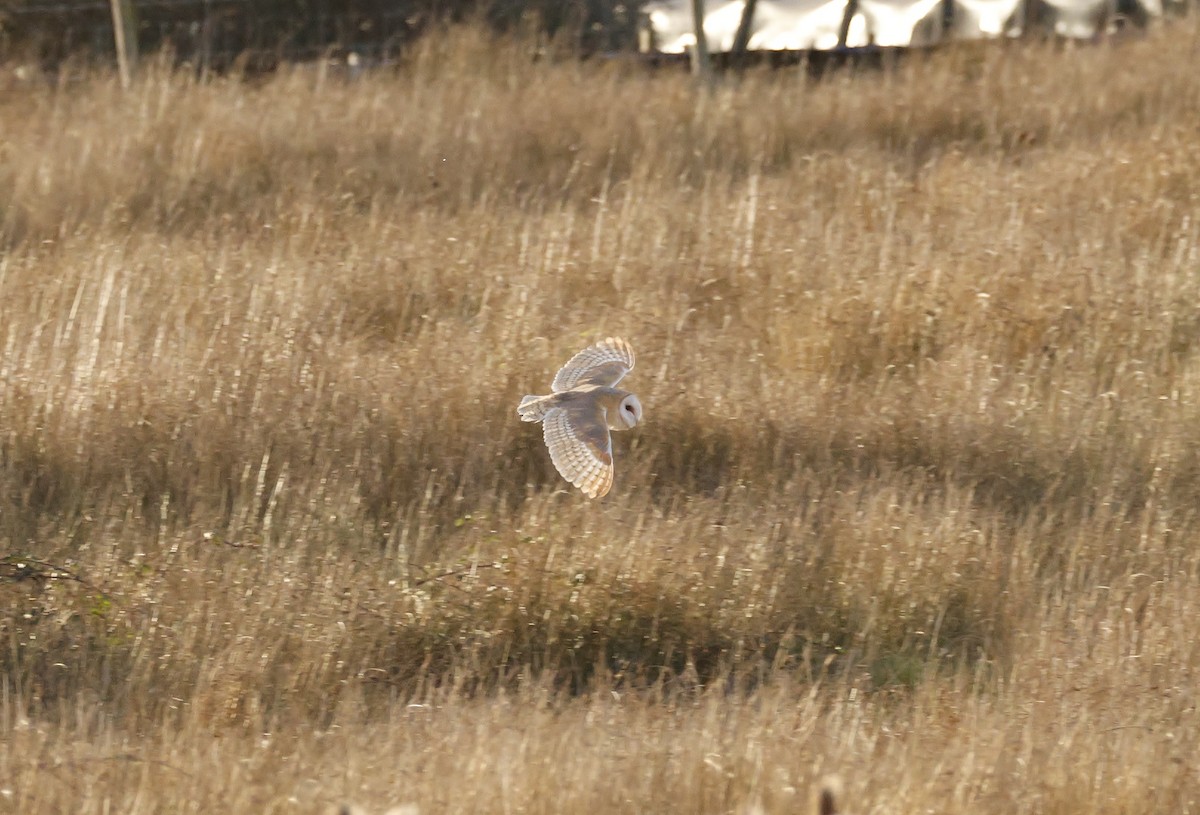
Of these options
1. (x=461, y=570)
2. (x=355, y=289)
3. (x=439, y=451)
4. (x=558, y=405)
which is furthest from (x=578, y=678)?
(x=355, y=289)

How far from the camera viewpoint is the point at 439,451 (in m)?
5.20

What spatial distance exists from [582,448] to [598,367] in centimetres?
73

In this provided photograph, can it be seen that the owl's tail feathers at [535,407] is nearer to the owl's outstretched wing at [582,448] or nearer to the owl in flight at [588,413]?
the owl in flight at [588,413]

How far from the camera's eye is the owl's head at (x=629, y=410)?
4.63 m

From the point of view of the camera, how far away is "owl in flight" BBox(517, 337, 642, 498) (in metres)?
4.39

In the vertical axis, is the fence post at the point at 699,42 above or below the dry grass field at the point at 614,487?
above

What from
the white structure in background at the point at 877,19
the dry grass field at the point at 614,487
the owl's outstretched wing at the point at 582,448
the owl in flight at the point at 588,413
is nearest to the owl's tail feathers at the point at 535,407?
the owl in flight at the point at 588,413

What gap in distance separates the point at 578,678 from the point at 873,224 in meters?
3.68

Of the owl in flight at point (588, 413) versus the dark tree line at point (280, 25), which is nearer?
the owl in flight at point (588, 413)

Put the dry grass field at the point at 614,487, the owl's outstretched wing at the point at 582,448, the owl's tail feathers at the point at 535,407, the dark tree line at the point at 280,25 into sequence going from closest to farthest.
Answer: the dry grass field at the point at 614,487, the owl's outstretched wing at the point at 582,448, the owl's tail feathers at the point at 535,407, the dark tree line at the point at 280,25

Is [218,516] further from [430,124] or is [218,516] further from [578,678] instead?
[430,124]

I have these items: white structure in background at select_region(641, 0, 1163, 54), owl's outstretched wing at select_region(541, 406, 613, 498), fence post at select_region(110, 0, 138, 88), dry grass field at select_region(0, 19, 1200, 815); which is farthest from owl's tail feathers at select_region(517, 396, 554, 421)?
white structure in background at select_region(641, 0, 1163, 54)

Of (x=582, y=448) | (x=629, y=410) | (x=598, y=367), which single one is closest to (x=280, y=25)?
(x=598, y=367)

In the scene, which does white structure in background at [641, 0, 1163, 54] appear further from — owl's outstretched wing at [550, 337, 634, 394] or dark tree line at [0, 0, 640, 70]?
owl's outstretched wing at [550, 337, 634, 394]
